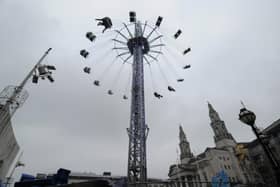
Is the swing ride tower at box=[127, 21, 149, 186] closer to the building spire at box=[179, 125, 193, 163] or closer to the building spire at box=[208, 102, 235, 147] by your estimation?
the building spire at box=[208, 102, 235, 147]

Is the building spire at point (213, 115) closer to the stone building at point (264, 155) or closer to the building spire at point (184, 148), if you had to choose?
the building spire at point (184, 148)

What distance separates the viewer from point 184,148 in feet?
220

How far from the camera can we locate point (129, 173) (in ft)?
38.8

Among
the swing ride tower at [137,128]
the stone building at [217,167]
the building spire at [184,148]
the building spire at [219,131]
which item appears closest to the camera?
the swing ride tower at [137,128]

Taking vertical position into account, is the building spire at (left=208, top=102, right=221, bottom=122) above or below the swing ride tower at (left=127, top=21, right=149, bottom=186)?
above

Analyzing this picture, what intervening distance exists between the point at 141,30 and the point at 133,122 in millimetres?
10412

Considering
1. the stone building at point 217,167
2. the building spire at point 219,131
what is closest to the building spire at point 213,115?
the building spire at point 219,131

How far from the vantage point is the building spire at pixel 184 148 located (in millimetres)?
64125

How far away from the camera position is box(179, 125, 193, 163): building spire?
2525 inches

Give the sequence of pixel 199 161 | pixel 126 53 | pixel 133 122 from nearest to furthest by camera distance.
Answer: pixel 133 122 → pixel 126 53 → pixel 199 161

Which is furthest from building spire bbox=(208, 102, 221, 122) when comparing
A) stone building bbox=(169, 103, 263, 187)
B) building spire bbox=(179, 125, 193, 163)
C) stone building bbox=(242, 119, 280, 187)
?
stone building bbox=(242, 119, 280, 187)

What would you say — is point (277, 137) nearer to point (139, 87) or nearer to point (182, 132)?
point (139, 87)

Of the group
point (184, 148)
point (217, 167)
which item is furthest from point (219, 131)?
point (217, 167)

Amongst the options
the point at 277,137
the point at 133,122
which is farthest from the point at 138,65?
the point at 277,137
